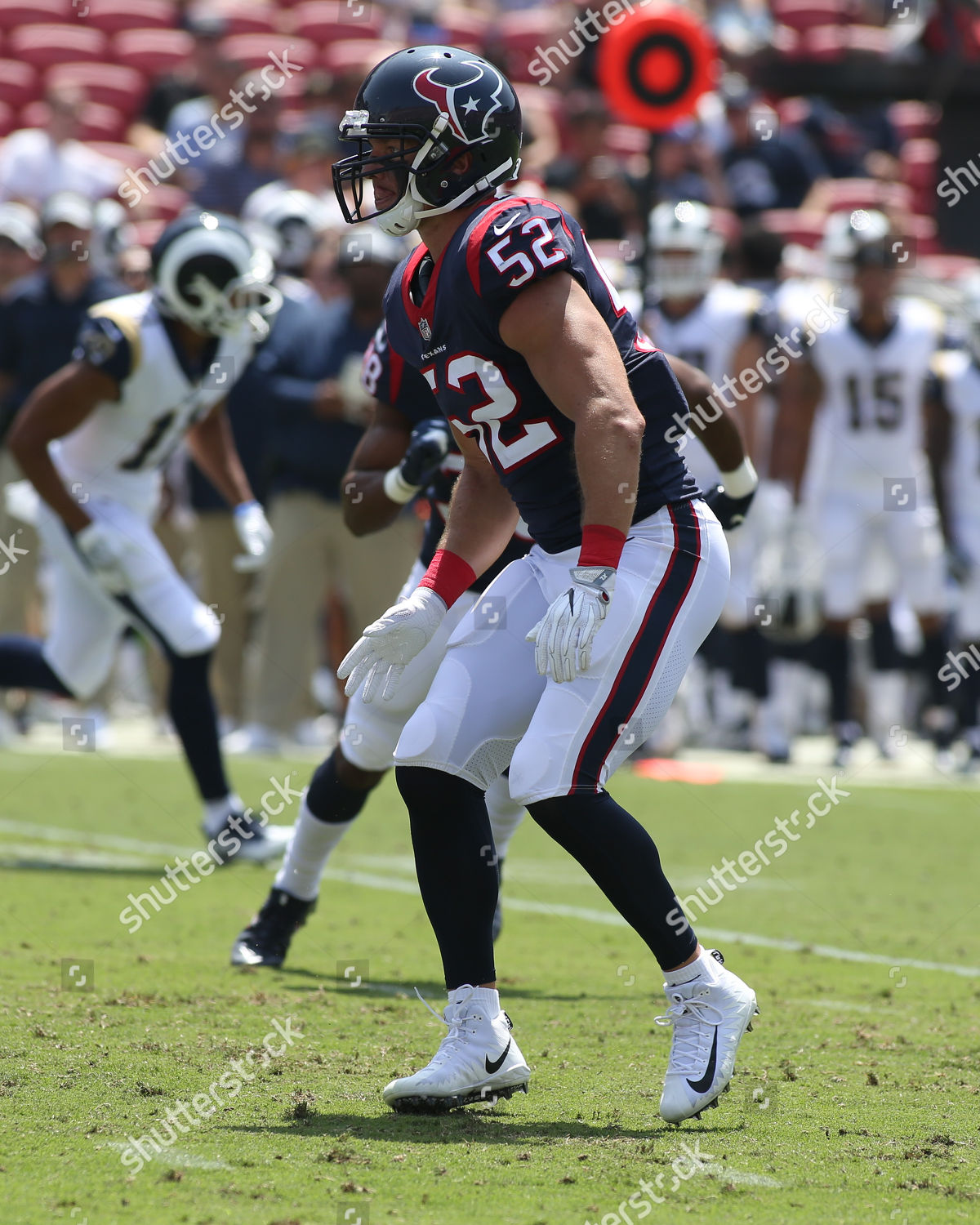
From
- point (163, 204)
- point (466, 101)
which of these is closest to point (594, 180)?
point (163, 204)

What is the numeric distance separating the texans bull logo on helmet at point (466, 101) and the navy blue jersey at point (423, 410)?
3.34 feet

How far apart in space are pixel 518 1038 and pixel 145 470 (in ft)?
9.99

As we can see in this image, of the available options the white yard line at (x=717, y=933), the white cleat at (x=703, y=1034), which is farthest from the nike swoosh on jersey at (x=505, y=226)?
the white yard line at (x=717, y=933)

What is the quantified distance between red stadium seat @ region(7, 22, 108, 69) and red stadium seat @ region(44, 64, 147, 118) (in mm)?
217

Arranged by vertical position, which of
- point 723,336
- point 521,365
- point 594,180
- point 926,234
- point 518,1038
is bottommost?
point 926,234

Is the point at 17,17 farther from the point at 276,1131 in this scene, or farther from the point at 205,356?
the point at 276,1131

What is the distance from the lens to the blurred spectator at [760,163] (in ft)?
42.3

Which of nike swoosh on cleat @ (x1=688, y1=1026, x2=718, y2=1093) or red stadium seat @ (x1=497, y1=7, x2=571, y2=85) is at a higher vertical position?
nike swoosh on cleat @ (x1=688, y1=1026, x2=718, y2=1093)

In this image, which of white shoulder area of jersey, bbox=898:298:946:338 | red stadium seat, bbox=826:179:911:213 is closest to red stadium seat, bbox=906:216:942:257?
red stadium seat, bbox=826:179:911:213

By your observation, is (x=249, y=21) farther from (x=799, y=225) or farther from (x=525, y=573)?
(x=525, y=573)

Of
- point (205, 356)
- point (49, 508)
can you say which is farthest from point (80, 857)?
point (205, 356)

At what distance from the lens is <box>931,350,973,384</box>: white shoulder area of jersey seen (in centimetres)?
934

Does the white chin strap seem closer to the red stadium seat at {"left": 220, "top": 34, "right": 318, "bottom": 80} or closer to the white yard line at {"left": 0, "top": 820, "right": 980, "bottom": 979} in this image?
the white yard line at {"left": 0, "top": 820, "right": 980, "bottom": 979}

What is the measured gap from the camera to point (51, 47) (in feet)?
50.8
